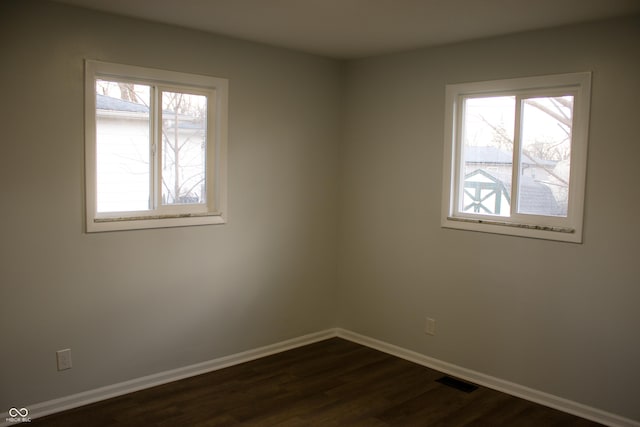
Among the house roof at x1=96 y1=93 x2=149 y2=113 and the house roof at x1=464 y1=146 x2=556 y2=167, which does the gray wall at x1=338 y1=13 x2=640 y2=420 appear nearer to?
the house roof at x1=464 y1=146 x2=556 y2=167

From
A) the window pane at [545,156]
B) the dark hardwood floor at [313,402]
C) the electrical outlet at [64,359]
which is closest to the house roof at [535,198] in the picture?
the window pane at [545,156]

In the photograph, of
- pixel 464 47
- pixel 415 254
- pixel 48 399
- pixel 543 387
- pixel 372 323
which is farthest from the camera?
pixel 372 323

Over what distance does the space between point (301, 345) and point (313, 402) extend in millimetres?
1132

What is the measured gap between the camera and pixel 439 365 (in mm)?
4273

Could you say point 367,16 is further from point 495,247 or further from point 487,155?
point 495,247

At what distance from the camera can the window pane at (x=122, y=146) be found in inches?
141

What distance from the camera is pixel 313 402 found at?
3633 millimetres

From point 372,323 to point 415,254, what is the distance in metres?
0.79

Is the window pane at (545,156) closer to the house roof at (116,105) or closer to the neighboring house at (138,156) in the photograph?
the neighboring house at (138,156)

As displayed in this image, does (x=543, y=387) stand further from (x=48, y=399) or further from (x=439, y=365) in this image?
(x=48, y=399)

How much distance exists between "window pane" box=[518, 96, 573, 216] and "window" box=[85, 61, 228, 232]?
85.4 inches

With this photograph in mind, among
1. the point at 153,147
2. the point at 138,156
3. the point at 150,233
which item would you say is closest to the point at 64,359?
the point at 150,233

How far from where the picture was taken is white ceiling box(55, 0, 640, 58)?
3133 millimetres

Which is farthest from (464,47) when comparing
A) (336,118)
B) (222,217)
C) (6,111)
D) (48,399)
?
(48,399)
